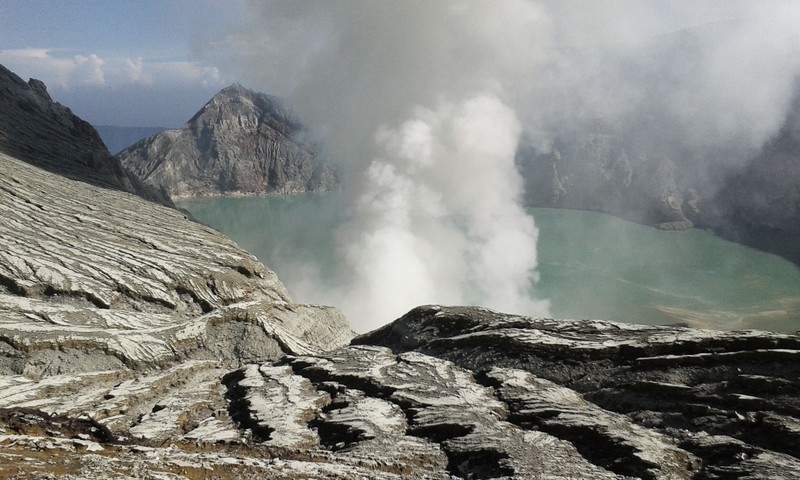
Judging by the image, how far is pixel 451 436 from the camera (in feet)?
25.2

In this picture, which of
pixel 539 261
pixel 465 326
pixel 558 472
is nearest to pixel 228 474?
pixel 558 472

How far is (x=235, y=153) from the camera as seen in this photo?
117m

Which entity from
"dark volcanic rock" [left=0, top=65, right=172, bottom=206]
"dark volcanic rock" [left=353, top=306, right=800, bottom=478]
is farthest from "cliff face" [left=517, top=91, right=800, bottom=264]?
"dark volcanic rock" [left=0, top=65, right=172, bottom=206]

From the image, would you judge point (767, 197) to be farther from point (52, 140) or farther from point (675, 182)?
point (52, 140)

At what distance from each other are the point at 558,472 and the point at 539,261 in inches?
2092

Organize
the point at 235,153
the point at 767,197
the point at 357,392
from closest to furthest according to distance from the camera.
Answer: the point at 357,392
the point at 767,197
the point at 235,153

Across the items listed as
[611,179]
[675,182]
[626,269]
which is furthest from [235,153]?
[626,269]

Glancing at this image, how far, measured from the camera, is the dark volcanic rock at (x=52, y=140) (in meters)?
26.2

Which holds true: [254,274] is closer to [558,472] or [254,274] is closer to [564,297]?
[558,472]

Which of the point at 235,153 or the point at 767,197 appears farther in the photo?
the point at 235,153

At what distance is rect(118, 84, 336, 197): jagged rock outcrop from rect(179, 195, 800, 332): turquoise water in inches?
1177

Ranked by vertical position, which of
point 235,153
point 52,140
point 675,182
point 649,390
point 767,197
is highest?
point 235,153

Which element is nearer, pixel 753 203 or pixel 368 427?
pixel 368 427

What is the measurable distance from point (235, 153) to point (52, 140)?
3539 inches
